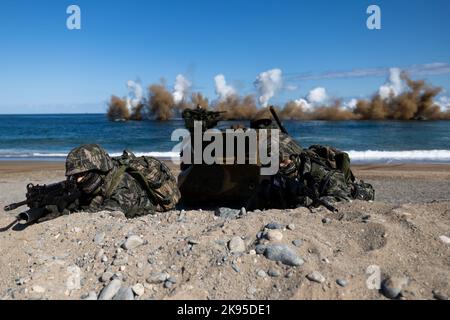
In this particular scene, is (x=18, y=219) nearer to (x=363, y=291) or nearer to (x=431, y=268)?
(x=363, y=291)

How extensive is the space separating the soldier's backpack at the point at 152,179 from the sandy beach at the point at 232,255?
151 centimetres

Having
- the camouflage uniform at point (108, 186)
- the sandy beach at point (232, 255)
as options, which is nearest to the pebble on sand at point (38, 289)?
the sandy beach at point (232, 255)

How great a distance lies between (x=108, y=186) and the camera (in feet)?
19.5

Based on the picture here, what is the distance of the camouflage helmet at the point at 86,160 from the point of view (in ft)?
18.4

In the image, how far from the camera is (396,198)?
347 inches

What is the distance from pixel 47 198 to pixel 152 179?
5.57ft

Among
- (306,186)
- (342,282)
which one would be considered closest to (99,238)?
(342,282)

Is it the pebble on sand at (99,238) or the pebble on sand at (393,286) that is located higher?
the pebble on sand at (99,238)

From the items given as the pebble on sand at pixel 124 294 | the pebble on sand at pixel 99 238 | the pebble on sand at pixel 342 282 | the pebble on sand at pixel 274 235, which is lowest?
the pebble on sand at pixel 124 294

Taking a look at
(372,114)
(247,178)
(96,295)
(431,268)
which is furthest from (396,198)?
(372,114)

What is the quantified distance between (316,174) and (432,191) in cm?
463

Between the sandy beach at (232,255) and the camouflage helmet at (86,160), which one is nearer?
the sandy beach at (232,255)

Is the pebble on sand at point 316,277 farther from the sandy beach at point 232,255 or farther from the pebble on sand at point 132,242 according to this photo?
the pebble on sand at point 132,242
